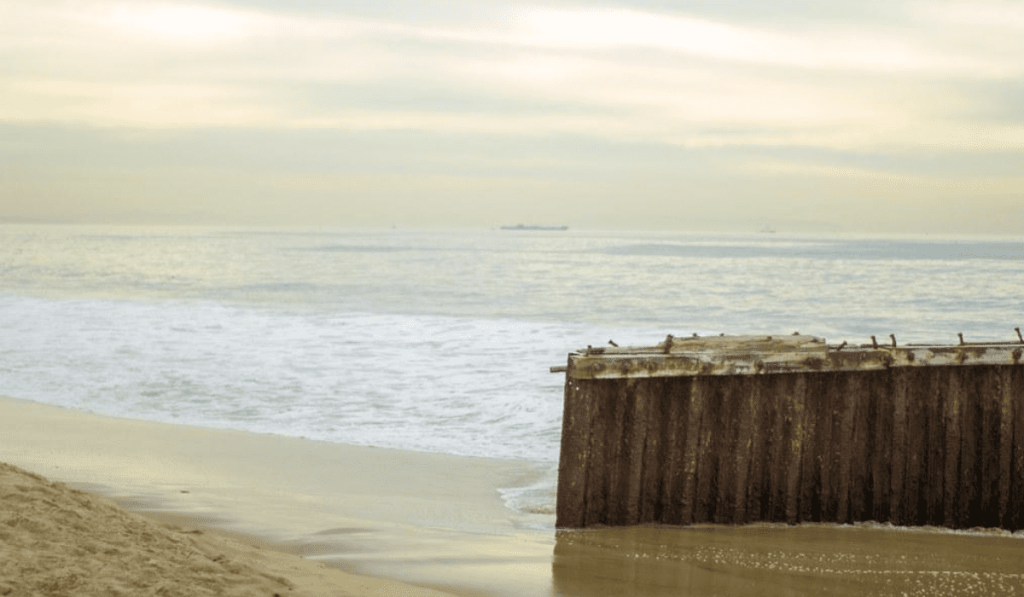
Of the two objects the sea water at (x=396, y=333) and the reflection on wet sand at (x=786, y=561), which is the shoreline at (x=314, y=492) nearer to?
the reflection on wet sand at (x=786, y=561)

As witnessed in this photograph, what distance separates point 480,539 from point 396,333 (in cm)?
1603

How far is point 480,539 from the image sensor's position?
24.5ft

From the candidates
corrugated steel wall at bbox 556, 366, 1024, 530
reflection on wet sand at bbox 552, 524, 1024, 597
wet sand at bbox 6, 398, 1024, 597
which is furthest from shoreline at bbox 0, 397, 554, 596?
corrugated steel wall at bbox 556, 366, 1024, 530

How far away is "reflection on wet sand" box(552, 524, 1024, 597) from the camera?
651 centimetres

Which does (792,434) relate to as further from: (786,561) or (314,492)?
(314,492)

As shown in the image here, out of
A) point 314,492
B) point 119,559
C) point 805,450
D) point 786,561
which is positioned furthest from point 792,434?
point 119,559

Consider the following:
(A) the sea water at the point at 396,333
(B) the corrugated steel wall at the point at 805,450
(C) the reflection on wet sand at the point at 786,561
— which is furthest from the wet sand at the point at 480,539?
(A) the sea water at the point at 396,333

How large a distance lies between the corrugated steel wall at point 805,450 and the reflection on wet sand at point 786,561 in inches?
7.4

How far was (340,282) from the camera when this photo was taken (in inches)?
1964

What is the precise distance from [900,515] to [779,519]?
3.59 feet

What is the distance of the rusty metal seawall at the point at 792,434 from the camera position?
308 inches

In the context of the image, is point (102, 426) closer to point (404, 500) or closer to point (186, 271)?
point (404, 500)

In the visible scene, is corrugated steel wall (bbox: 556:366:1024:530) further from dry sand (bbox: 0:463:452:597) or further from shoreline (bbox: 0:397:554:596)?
dry sand (bbox: 0:463:452:597)

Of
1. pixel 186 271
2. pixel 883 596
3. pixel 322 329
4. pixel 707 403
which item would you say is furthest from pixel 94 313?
pixel 186 271
